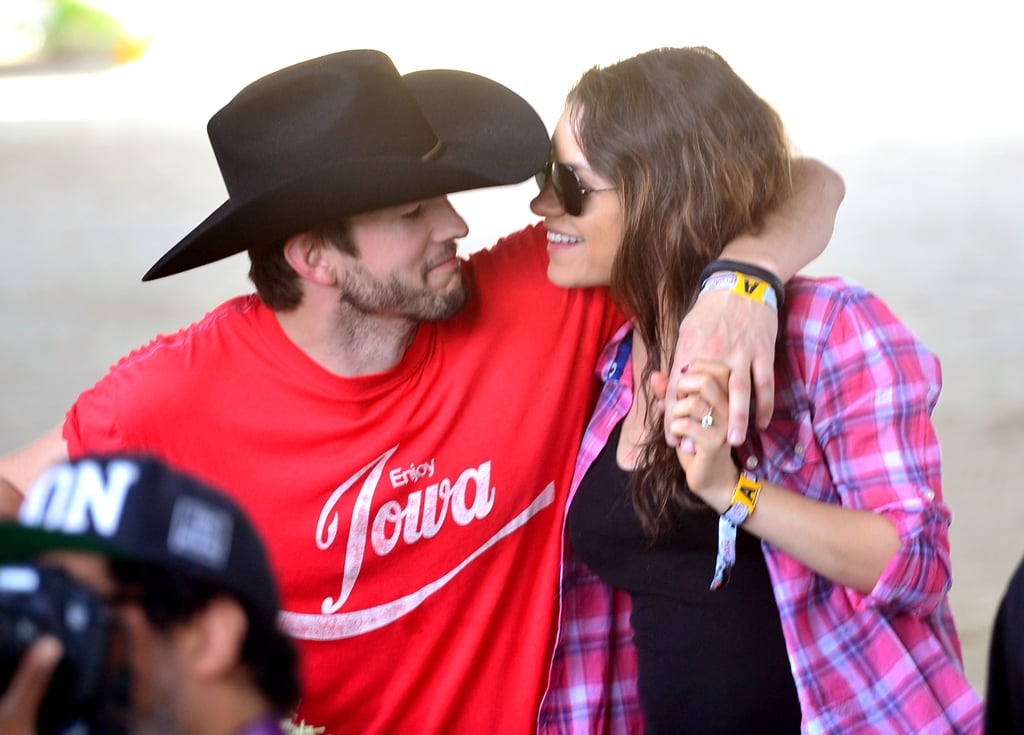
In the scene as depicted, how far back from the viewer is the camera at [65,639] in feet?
3.20

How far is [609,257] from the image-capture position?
2.48m

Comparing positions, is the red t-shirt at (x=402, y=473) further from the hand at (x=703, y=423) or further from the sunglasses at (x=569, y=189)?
the hand at (x=703, y=423)

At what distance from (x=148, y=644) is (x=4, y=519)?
0.54 ft

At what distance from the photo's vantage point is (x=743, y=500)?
Result: 6.93ft

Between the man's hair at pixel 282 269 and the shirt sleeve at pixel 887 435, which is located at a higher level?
the man's hair at pixel 282 269

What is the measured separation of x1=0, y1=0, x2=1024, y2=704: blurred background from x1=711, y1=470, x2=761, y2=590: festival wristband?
95.4 inches

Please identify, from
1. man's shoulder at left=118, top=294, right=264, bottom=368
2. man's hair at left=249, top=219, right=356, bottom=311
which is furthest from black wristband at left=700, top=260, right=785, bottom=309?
man's shoulder at left=118, top=294, right=264, bottom=368

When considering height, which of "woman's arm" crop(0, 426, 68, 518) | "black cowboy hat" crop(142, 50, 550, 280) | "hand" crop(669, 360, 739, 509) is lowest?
"hand" crop(669, 360, 739, 509)

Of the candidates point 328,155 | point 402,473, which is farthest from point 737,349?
point 328,155

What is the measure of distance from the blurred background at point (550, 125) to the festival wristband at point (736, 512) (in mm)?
2424

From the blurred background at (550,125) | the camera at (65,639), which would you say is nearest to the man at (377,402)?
the camera at (65,639)

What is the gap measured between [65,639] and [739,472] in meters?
1.38

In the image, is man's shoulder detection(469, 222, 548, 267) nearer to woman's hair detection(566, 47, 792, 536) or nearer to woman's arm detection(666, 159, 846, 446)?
woman's hair detection(566, 47, 792, 536)

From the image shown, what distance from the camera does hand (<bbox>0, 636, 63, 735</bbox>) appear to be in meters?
0.96
